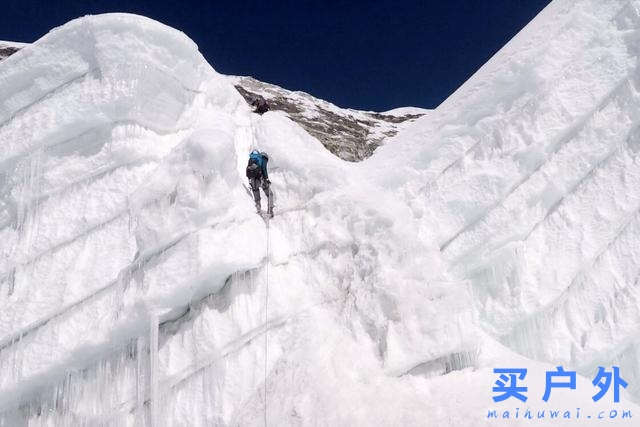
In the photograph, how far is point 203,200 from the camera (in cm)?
742

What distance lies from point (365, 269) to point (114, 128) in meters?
4.70

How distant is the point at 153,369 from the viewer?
6.73m

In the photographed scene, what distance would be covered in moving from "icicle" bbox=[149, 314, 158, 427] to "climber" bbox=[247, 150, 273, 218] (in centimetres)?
231

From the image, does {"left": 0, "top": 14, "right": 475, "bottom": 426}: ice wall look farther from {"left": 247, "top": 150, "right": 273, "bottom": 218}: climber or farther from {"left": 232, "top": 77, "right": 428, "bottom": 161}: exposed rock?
{"left": 232, "top": 77, "right": 428, "bottom": 161}: exposed rock

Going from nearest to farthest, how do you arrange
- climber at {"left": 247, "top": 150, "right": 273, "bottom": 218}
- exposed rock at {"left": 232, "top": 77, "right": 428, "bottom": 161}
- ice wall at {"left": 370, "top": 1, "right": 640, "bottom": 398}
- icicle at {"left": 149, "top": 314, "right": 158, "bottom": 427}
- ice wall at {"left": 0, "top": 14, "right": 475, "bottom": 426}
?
1. icicle at {"left": 149, "top": 314, "right": 158, "bottom": 427}
2. ice wall at {"left": 0, "top": 14, "right": 475, "bottom": 426}
3. climber at {"left": 247, "top": 150, "right": 273, "bottom": 218}
4. ice wall at {"left": 370, "top": 1, "right": 640, "bottom": 398}
5. exposed rock at {"left": 232, "top": 77, "right": 428, "bottom": 161}

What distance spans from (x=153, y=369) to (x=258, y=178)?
10.5 ft

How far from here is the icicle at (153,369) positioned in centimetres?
658

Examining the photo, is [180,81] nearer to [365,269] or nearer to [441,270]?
[365,269]

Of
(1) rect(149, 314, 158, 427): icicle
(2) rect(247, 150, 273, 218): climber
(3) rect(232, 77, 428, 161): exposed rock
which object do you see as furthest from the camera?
(3) rect(232, 77, 428, 161): exposed rock

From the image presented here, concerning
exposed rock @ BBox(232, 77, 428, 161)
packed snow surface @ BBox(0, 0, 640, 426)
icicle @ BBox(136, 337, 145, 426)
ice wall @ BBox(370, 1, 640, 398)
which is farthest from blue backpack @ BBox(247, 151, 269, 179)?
exposed rock @ BBox(232, 77, 428, 161)

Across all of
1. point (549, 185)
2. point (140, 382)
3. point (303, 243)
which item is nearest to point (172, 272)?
point (140, 382)

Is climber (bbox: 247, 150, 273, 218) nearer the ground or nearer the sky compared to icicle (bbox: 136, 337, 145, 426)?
nearer the sky

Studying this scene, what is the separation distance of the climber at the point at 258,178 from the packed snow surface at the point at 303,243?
0.72ft

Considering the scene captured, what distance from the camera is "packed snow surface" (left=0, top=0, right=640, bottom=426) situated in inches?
267
